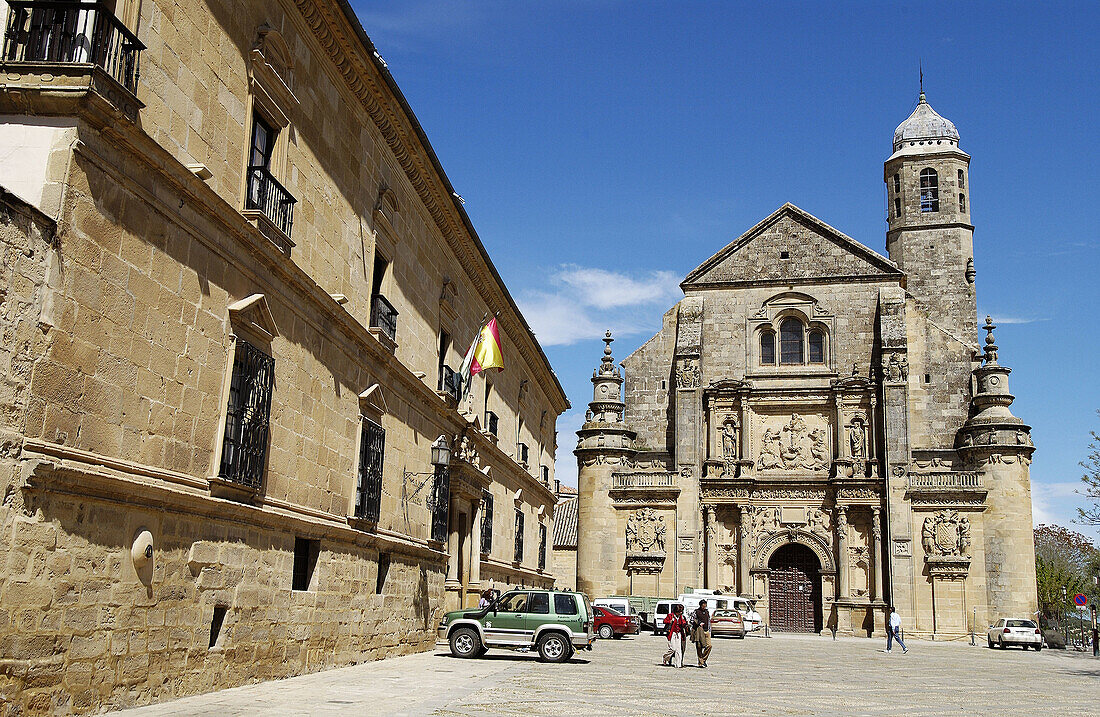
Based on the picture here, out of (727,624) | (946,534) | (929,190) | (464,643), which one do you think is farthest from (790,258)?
(464,643)

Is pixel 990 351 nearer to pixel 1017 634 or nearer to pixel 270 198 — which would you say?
pixel 1017 634

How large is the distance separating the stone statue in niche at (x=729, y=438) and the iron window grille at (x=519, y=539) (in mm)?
11728

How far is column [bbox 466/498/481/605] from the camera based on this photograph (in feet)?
75.2

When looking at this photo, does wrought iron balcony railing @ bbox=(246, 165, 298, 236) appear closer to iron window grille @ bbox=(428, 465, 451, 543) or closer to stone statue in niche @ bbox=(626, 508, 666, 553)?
iron window grille @ bbox=(428, 465, 451, 543)

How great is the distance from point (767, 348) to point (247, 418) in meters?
32.6

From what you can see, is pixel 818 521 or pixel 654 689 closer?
pixel 654 689

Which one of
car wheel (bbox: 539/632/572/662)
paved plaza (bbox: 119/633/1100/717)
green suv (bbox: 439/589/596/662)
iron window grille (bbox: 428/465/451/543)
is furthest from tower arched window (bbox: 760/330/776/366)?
car wheel (bbox: 539/632/572/662)

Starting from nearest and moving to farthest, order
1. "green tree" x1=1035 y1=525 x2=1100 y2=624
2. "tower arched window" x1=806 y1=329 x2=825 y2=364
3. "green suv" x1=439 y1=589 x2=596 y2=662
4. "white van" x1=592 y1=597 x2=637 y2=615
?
1. "green suv" x1=439 y1=589 x2=596 y2=662
2. "white van" x1=592 y1=597 x2=637 y2=615
3. "tower arched window" x1=806 y1=329 x2=825 y2=364
4. "green tree" x1=1035 y1=525 x2=1100 y2=624

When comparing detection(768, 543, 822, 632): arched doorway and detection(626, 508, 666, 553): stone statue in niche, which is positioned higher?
detection(626, 508, 666, 553): stone statue in niche

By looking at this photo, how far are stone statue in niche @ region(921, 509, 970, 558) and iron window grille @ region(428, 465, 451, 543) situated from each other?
2303 cm

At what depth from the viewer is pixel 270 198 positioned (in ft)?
37.8

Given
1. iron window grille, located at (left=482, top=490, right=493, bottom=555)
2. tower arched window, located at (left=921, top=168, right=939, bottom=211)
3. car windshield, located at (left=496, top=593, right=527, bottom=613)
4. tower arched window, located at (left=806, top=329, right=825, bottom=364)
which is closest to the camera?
car windshield, located at (left=496, top=593, right=527, bottom=613)

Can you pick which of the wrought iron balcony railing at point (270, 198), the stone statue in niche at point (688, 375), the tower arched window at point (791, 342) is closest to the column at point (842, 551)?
the tower arched window at point (791, 342)

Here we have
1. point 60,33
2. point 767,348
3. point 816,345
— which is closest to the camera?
point 60,33
